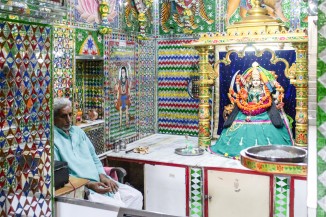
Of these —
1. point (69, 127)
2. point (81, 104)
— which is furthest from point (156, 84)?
point (69, 127)

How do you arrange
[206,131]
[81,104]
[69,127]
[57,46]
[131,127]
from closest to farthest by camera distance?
[69,127] < [57,46] < [81,104] < [206,131] < [131,127]

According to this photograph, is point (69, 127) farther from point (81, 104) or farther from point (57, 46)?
point (81, 104)

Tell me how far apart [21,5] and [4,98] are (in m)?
0.54

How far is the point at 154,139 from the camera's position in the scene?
7699 mm

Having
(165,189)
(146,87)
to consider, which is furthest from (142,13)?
(165,189)

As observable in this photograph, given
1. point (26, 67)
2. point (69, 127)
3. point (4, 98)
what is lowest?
point (69, 127)

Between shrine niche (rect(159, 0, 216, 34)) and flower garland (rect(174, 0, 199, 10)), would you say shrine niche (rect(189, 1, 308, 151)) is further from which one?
flower garland (rect(174, 0, 199, 10))

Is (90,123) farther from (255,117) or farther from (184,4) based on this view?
(184,4)

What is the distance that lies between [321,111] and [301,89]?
4.52 m

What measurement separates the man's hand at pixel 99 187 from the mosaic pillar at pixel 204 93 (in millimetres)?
2656

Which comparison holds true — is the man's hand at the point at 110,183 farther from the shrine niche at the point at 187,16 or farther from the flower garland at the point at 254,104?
the shrine niche at the point at 187,16

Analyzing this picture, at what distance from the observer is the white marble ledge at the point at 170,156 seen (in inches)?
228

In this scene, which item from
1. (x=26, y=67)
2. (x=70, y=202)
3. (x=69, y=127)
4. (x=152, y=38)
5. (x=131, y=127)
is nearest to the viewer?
(x=26, y=67)

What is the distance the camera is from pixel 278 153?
16.4 ft
